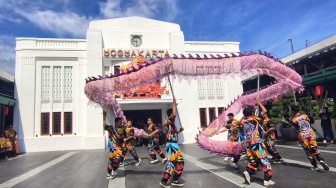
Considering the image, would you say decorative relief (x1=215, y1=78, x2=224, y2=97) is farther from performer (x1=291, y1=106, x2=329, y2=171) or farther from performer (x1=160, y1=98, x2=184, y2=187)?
performer (x1=160, y1=98, x2=184, y2=187)

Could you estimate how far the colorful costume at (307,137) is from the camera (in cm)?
724

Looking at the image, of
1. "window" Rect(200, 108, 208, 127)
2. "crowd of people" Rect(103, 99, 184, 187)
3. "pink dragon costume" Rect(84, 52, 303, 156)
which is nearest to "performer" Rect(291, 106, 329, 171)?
"pink dragon costume" Rect(84, 52, 303, 156)

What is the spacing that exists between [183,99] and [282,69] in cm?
1453

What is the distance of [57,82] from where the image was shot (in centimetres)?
2088

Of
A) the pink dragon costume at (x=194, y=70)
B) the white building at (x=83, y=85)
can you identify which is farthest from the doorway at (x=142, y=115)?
the pink dragon costume at (x=194, y=70)

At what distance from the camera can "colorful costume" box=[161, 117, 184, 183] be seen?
19.9 feet

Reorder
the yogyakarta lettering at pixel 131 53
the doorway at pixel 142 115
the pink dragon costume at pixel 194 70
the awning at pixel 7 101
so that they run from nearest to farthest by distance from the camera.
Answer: the pink dragon costume at pixel 194 70 → the awning at pixel 7 101 → the yogyakarta lettering at pixel 131 53 → the doorway at pixel 142 115

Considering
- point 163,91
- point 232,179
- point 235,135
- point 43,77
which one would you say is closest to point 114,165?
point 232,179

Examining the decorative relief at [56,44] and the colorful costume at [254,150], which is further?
the decorative relief at [56,44]

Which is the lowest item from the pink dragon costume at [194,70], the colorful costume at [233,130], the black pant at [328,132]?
the black pant at [328,132]

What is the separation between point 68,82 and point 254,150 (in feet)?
59.6

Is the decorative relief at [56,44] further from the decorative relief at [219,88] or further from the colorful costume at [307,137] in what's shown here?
the colorful costume at [307,137]

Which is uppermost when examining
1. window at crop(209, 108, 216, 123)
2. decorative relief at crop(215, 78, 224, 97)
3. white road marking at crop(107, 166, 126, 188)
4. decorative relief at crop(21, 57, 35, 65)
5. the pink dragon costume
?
decorative relief at crop(21, 57, 35, 65)

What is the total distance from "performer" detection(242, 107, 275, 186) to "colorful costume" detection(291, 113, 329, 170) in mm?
1804
